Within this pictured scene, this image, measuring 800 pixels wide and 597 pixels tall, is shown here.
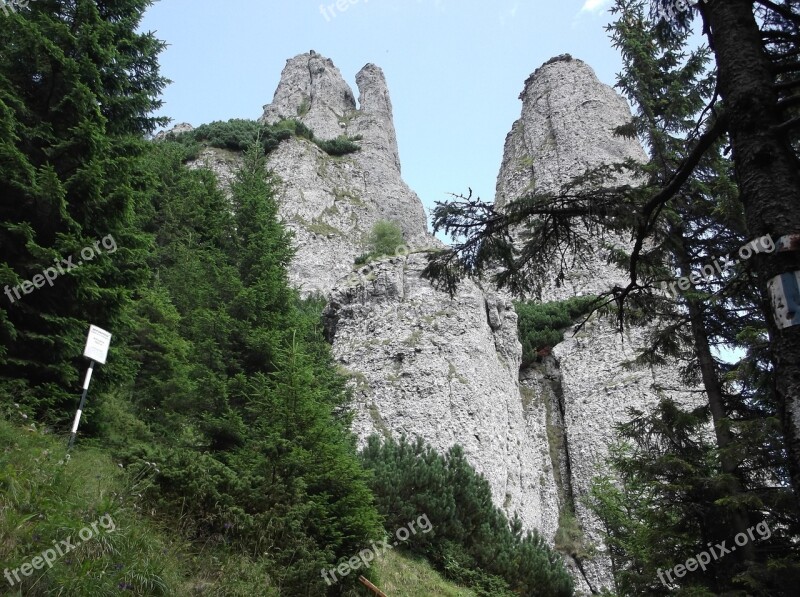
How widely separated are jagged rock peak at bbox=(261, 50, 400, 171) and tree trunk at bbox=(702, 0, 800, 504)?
5000 cm

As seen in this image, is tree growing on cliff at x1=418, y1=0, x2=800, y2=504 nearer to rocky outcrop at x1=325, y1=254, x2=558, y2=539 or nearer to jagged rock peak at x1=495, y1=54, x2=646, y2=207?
rocky outcrop at x1=325, y1=254, x2=558, y2=539

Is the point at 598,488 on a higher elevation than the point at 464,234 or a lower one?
lower

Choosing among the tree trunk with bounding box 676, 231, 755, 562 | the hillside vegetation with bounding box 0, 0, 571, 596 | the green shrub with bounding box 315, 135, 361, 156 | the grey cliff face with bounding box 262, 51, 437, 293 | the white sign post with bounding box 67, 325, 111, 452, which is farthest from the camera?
the green shrub with bounding box 315, 135, 361, 156

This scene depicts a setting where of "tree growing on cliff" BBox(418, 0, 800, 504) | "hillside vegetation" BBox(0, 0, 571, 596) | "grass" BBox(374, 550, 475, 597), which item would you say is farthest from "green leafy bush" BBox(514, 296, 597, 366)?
"tree growing on cliff" BBox(418, 0, 800, 504)

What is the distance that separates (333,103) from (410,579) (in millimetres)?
56222

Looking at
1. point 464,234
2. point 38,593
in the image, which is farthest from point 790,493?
point 38,593

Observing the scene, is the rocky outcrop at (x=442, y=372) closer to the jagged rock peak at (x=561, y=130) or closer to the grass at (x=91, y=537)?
the grass at (x=91, y=537)

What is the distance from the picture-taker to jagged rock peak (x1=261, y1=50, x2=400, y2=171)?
5609cm

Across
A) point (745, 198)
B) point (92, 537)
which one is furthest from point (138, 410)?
point (745, 198)

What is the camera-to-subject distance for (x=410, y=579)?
35.7 ft

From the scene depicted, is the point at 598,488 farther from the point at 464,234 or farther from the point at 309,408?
the point at 464,234

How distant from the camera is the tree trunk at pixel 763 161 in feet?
10.5

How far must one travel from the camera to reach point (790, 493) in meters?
7.45

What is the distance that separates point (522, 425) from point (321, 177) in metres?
27.0
